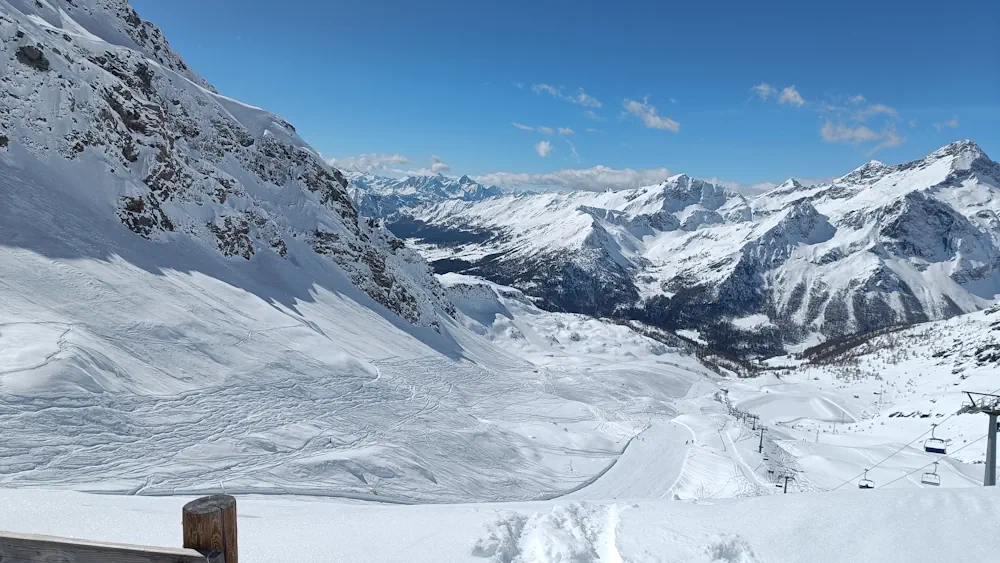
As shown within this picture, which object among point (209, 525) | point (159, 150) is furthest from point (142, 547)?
point (159, 150)

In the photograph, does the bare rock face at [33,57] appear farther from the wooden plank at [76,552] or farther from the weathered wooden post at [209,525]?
the weathered wooden post at [209,525]

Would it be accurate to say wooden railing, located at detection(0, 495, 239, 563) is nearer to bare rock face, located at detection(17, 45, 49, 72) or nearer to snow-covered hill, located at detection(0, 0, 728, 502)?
snow-covered hill, located at detection(0, 0, 728, 502)

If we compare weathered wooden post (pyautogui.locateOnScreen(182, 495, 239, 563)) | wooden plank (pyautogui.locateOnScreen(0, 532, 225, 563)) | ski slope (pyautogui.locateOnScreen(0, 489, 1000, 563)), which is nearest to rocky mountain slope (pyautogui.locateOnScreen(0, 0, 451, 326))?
ski slope (pyautogui.locateOnScreen(0, 489, 1000, 563))

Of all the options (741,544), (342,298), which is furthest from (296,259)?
(741,544)

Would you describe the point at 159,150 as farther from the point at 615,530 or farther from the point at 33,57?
the point at 615,530

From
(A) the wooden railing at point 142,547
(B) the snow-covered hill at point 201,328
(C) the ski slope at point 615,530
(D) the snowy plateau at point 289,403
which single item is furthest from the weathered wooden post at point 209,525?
(B) the snow-covered hill at point 201,328

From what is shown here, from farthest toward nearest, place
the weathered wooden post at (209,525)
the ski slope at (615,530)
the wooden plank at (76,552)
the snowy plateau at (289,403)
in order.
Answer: the snowy plateau at (289,403) < the ski slope at (615,530) < the weathered wooden post at (209,525) < the wooden plank at (76,552)
